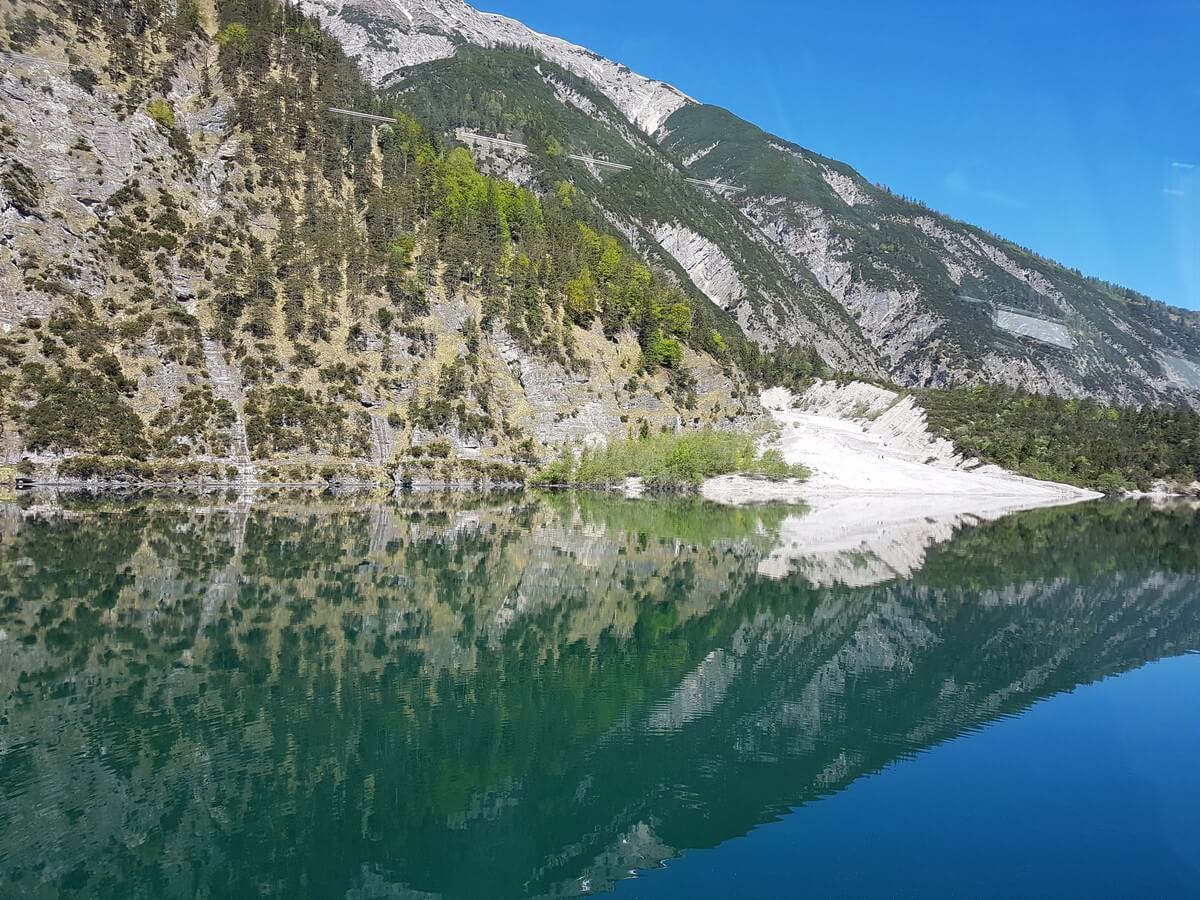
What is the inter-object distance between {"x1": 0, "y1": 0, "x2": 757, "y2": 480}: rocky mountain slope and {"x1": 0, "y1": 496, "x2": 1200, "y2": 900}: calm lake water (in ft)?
130

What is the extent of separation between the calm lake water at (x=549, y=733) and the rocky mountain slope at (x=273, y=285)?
39.7 metres

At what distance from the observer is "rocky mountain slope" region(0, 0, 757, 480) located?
7656 cm

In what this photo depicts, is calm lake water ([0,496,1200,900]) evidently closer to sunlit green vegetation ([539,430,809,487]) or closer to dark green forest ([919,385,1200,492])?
sunlit green vegetation ([539,430,809,487])

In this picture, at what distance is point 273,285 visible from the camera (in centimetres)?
9106

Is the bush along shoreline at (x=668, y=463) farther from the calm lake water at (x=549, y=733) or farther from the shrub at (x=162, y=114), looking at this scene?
the shrub at (x=162, y=114)

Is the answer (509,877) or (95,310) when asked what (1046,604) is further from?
(95,310)

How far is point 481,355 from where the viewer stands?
10112 centimetres

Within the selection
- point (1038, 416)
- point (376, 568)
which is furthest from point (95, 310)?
point (1038, 416)

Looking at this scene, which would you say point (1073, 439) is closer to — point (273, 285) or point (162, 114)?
point (273, 285)

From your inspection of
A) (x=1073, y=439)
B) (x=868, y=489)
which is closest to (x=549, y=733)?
(x=868, y=489)

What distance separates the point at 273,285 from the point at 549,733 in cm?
8426

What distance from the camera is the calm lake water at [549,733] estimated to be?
44.6 ft

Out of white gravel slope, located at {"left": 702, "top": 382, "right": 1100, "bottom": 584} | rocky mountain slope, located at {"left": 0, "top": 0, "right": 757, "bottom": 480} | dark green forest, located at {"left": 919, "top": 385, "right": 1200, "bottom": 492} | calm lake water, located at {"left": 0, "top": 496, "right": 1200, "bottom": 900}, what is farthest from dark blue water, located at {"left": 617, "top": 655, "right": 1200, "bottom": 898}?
dark green forest, located at {"left": 919, "top": 385, "right": 1200, "bottom": 492}

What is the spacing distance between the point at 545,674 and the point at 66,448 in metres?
62.0
